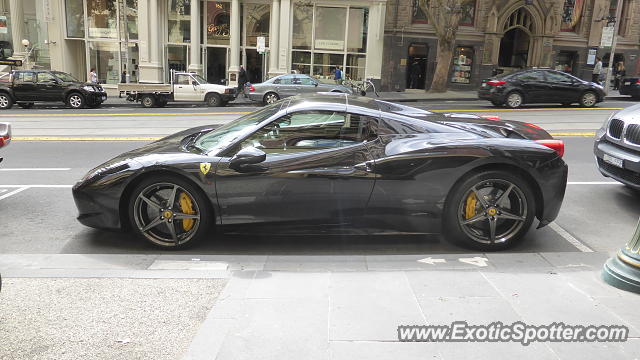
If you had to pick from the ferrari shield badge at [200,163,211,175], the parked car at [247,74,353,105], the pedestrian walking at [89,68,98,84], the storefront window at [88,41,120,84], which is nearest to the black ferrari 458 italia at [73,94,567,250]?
the ferrari shield badge at [200,163,211,175]

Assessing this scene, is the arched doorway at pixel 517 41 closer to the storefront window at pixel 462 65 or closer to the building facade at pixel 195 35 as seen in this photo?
the storefront window at pixel 462 65

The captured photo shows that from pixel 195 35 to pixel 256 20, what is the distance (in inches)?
139

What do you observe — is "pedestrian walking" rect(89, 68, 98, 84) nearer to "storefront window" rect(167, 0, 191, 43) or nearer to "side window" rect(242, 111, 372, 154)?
"storefront window" rect(167, 0, 191, 43)

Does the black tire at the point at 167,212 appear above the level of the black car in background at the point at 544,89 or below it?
below

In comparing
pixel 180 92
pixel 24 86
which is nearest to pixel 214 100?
pixel 180 92

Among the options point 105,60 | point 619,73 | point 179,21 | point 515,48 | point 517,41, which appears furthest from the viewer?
point 515,48

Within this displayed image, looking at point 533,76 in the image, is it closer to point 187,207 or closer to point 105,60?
point 187,207

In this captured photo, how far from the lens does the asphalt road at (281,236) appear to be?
5.24 meters

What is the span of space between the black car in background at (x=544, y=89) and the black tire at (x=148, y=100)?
13743mm

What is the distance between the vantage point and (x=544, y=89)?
1853 centimetres

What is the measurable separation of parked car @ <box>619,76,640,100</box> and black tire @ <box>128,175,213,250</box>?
23731 mm

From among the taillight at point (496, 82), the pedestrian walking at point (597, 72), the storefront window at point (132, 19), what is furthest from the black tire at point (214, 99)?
the pedestrian walking at point (597, 72)

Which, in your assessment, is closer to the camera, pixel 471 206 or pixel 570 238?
pixel 471 206

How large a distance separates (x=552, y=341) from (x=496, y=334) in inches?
13.0
